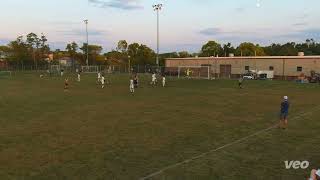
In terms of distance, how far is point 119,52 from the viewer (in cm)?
15838

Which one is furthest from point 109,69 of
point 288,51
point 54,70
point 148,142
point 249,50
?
point 148,142

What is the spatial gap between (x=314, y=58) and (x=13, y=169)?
239 ft

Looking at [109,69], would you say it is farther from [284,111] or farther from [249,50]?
[284,111]

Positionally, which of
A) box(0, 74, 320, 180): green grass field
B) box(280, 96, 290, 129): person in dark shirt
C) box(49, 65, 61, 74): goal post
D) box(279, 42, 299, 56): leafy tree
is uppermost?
box(279, 42, 299, 56): leafy tree

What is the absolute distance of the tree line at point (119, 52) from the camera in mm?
130625

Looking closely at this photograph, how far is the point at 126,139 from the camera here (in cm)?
1741

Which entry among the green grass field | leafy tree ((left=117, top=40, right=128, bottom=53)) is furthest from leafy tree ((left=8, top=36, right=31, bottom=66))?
the green grass field

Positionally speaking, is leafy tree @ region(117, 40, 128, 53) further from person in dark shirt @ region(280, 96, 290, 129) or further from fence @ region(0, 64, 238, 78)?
person in dark shirt @ region(280, 96, 290, 129)

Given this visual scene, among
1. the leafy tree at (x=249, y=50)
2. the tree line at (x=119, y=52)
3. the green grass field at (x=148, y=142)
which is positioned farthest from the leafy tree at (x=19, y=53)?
the green grass field at (x=148, y=142)

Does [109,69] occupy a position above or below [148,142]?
above

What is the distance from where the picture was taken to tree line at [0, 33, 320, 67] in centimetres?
13062

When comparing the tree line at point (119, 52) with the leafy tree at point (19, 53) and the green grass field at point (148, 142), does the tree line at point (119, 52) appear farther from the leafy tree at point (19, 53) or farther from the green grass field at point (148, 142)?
the green grass field at point (148, 142)

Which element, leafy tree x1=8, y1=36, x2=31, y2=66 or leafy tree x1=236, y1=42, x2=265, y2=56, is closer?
leafy tree x1=8, y1=36, x2=31, y2=66

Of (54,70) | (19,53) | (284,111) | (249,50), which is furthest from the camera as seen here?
(249,50)
